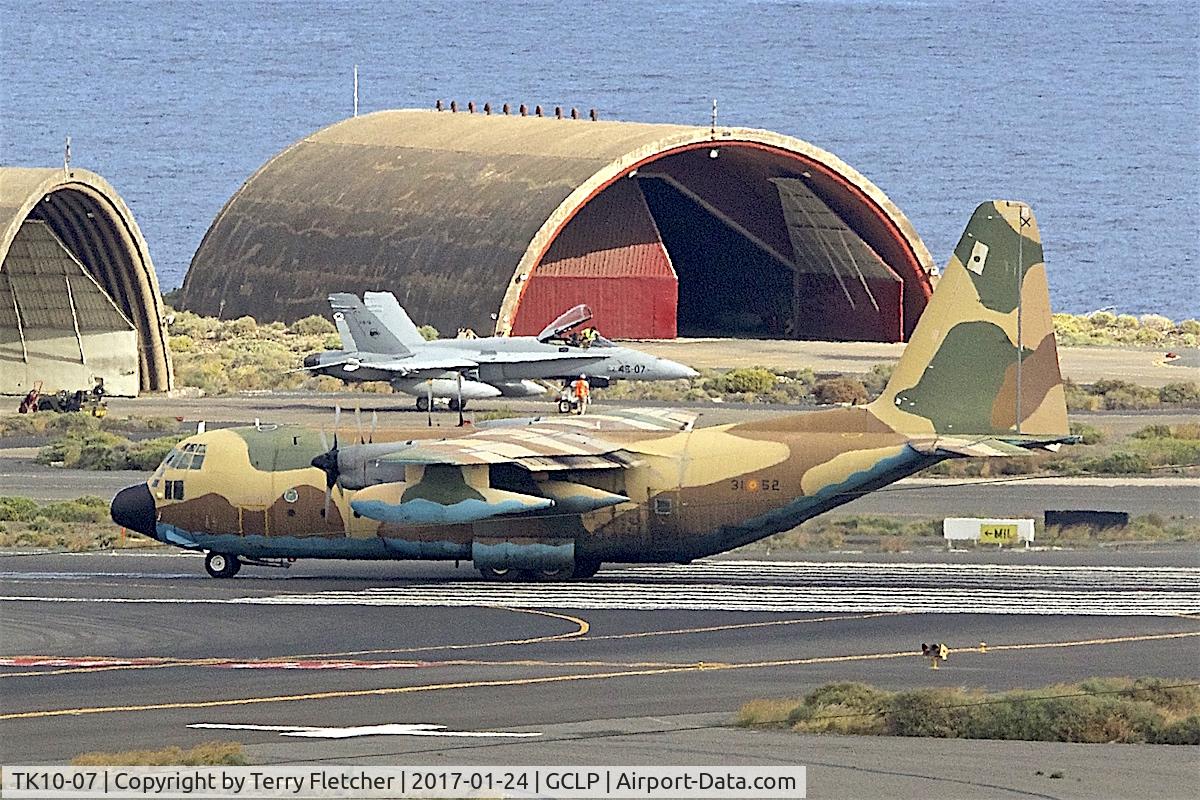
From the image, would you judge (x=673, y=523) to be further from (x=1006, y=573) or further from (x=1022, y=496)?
(x=1022, y=496)

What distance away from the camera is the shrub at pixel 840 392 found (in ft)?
253

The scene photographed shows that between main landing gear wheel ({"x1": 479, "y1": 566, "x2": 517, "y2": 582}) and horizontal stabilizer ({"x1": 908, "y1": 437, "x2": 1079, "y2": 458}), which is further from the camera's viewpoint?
main landing gear wheel ({"x1": 479, "y1": 566, "x2": 517, "y2": 582})

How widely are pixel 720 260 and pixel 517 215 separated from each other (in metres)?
19.3

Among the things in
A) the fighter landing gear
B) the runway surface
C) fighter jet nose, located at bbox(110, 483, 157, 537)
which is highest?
the fighter landing gear

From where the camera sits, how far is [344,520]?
Answer: 1630 inches

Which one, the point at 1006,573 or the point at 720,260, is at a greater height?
the point at 720,260

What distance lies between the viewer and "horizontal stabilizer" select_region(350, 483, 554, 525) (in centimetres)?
4006

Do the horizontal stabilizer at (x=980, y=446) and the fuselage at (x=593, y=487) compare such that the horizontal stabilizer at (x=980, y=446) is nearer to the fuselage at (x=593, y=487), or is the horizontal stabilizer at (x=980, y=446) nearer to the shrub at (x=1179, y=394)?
the fuselage at (x=593, y=487)

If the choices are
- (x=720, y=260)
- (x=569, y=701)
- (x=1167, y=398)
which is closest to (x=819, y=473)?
(x=569, y=701)

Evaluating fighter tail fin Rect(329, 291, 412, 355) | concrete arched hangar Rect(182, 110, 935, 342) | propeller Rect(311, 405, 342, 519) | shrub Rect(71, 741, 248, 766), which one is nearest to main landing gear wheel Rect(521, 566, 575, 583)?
propeller Rect(311, 405, 342, 519)

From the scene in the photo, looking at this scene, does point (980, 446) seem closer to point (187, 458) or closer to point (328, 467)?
point (328, 467)

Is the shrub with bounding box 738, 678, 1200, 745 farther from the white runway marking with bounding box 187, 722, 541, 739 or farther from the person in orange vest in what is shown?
the person in orange vest

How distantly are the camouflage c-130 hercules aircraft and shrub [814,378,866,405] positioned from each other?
35.3 m

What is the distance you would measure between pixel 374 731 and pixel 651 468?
1487 centimetres
